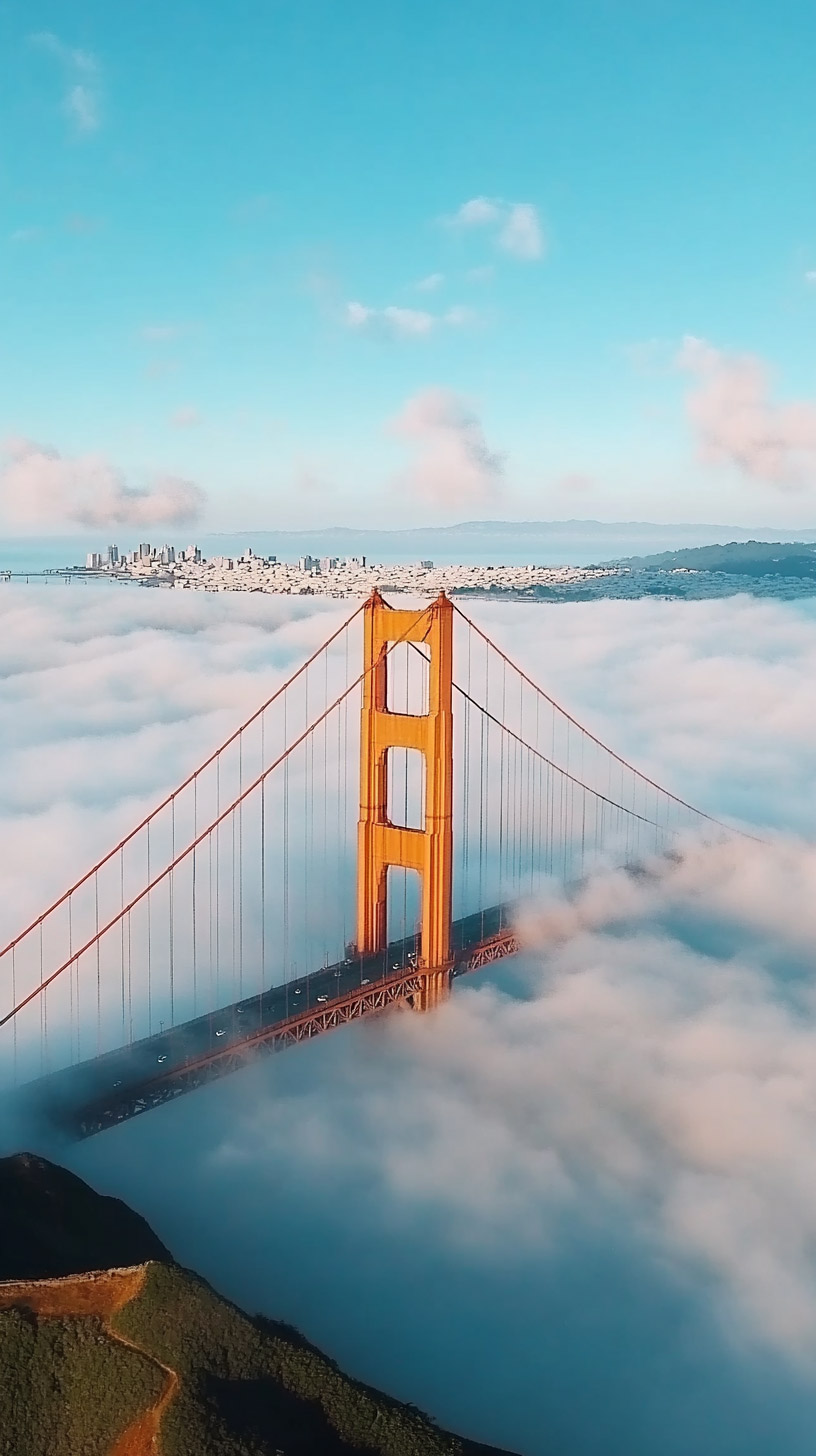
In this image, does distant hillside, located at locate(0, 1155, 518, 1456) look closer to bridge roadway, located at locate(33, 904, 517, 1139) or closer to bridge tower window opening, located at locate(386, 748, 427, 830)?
bridge roadway, located at locate(33, 904, 517, 1139)

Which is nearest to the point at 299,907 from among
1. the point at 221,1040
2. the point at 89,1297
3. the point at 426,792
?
the point at 426,792

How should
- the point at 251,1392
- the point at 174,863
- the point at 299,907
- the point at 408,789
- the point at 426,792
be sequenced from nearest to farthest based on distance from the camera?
the point at 251,1392 < the point at 174,863 < the point at 426,792 < the point at 299,907 < the point at 408,789

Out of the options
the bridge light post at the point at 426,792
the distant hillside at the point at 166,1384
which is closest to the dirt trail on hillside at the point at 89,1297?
the distant hillside at the point at 166,1384

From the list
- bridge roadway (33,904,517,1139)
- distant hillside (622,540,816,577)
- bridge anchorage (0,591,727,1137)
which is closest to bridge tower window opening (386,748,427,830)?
bridge anchorage (0,591,727,1137)

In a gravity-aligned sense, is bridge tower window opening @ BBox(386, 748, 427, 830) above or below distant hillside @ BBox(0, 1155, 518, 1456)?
below

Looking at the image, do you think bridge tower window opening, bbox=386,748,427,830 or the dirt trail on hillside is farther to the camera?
bridge tower window opening, bbox=386,748,427,830

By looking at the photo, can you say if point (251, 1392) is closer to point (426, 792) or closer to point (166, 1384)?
point (166, 1384)

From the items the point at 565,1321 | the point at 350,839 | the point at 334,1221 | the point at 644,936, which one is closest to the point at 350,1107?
the point at 334,1221

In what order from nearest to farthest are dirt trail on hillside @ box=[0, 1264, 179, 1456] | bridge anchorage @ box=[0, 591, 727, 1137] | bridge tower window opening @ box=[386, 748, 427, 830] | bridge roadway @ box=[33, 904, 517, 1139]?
dirt trail on hillside @ box=[0, 1264, 179, 1456]
bridge roadway @ box=[33, 904, 517, 1139]
bridge anchorage @ box=[0, 591, 727, 1137]
bridge tower window opening @ box=[386, 748, 427, 830]
